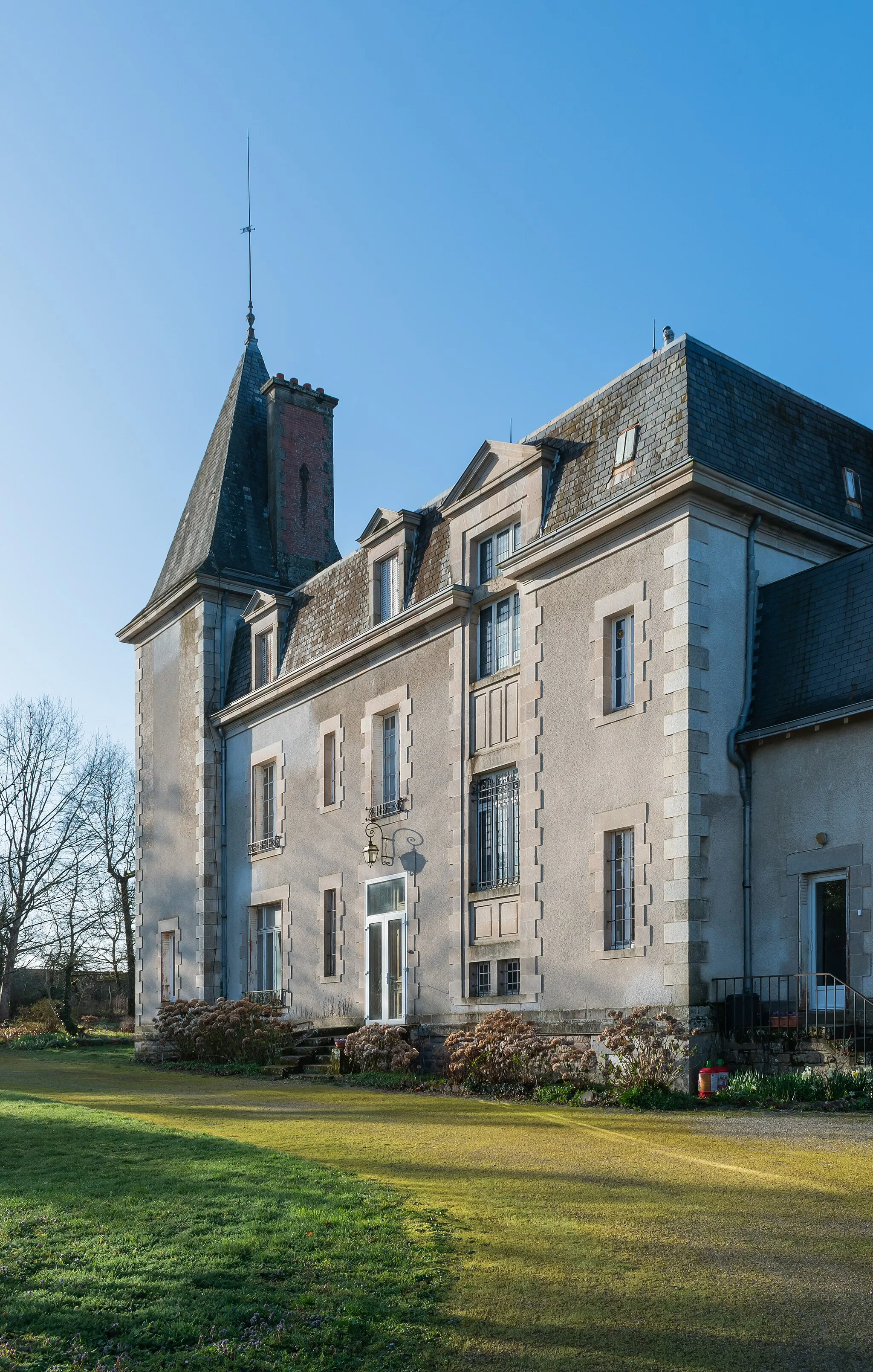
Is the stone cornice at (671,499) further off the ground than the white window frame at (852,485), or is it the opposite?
the white window frame at (852,485)

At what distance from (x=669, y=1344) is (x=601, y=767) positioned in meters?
10.2

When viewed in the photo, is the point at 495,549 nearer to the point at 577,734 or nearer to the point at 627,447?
the point at 627,447

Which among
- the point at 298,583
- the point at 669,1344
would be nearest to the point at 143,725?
the point at 298,583

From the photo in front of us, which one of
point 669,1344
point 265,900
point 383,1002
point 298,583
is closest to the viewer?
point 669,1344

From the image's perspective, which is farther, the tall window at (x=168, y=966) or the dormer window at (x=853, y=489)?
the tall window at (x=168, y=966)

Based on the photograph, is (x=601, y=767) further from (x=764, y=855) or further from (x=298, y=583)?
(x=298, y=583)

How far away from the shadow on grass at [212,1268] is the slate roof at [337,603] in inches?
454

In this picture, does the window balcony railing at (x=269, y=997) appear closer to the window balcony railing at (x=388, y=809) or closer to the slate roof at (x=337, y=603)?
the window balcony railing at (x=388, y=809)

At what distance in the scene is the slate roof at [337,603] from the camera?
61.7 feet

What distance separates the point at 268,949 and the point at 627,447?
1149cm

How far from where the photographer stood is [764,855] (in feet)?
44.8

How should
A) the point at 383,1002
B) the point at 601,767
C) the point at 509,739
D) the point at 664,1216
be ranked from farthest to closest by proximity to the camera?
the point at 383,1002 < the point at 509,739 < the point at 601,767 < the point at 664,1216

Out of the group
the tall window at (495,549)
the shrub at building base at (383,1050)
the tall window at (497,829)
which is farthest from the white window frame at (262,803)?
the tall window at (495,549)

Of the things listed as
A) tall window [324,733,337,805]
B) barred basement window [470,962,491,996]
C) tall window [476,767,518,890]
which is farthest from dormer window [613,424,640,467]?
tall window [324,733,337,805]
